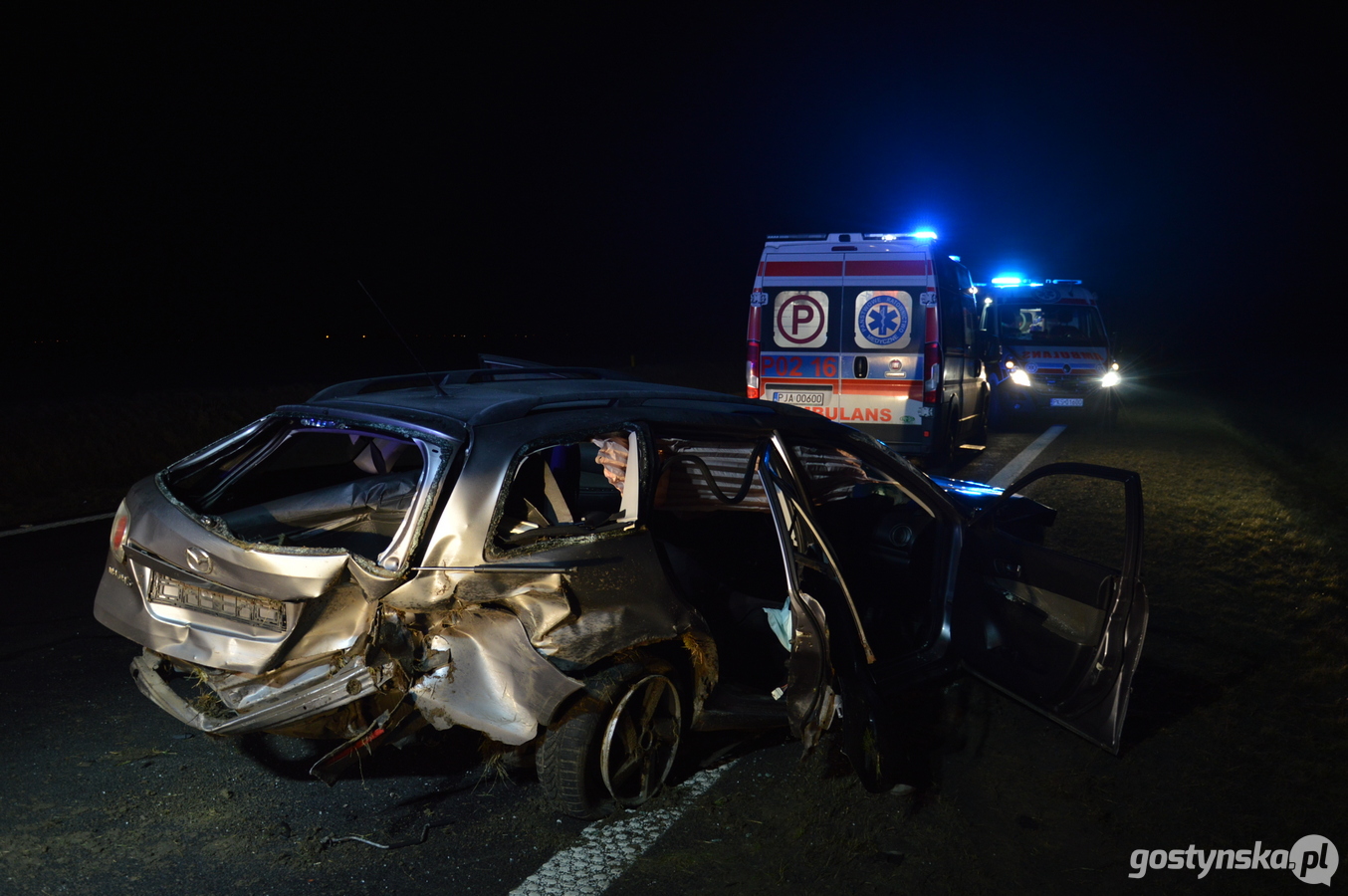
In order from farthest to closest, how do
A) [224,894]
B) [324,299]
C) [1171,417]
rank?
[324,299] → [1171,417] → [224,894]

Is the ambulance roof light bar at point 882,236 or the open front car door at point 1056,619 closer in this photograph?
the open front car door at point 1056,619

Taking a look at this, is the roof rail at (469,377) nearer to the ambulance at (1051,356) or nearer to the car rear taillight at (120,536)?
the car rear taillight at (120,536)

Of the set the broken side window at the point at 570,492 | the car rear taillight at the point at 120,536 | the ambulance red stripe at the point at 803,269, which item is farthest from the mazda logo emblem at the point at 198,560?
the ambulance red stripe at the point at 803,269

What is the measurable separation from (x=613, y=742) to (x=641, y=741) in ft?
0.42

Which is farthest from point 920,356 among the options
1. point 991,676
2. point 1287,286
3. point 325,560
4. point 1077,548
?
point 1287,286

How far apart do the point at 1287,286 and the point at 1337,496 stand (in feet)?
449

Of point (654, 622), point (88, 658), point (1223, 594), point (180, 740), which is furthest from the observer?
point (1223, 594)

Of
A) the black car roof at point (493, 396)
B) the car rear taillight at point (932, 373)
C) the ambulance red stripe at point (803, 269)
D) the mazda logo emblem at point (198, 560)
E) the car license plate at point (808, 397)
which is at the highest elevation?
the ambulance red stripe at point (803, 269)

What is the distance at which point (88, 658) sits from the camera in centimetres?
451

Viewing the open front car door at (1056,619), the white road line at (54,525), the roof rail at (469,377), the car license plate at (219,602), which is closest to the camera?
the car license plate at (219,602)

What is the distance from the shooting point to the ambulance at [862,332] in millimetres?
9609

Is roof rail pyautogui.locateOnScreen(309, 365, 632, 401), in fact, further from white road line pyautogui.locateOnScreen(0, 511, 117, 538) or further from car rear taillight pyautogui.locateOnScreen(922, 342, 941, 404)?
car rear taillight pyautogui.locateOnScreen(922, 342, 941, 404)

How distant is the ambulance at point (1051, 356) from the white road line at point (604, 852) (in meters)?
13.5

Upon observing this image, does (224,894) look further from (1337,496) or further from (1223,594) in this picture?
(1337,496)
